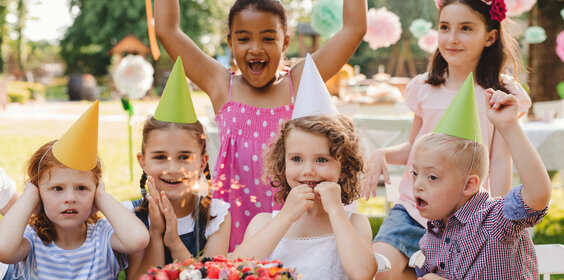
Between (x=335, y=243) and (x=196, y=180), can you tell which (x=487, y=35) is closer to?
(x=335, y=243)

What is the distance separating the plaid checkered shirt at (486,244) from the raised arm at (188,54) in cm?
115

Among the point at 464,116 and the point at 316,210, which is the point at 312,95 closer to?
the point at 316,210

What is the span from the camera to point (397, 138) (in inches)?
176

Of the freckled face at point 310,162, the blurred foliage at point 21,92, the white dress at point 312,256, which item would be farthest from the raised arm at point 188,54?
the blurred foliage at point 21,92

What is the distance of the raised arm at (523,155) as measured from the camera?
63.3 inches

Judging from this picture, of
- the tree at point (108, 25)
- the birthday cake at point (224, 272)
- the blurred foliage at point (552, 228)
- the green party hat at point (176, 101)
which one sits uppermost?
the tree at point (108, 25)

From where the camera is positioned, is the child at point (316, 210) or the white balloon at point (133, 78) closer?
the child at point (316, 210)

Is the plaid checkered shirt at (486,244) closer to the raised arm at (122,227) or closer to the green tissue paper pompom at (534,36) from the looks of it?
the raised arm at (122,227)

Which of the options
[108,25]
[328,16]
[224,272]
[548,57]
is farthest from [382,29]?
[108,25]

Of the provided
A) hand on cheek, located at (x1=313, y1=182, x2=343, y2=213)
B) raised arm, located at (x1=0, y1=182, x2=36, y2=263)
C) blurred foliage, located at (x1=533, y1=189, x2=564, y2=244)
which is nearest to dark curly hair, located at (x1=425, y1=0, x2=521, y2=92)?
hand on cheek, located at (x1=313, y1=182, x2=343, y2=213)

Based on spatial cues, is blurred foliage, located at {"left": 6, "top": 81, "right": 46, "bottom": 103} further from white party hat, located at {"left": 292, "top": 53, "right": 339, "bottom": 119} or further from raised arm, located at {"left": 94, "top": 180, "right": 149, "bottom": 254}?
white party hat, located at {"left": 292, "top": 53, "right": 339, "bottom": 119}

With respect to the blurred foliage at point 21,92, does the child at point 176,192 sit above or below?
above

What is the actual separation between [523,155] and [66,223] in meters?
1.46

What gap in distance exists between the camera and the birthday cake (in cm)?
121
